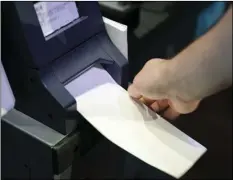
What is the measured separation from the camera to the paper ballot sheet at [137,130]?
81 centimetres

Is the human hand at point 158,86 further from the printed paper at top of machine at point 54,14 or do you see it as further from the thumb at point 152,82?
the printed paper at top of machine at point 54,14

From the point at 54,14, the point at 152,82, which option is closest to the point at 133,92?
the point at 152,82

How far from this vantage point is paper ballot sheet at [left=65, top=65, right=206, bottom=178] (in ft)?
2.67

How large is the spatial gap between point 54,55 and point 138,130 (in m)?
0.19

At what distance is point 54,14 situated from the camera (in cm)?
85

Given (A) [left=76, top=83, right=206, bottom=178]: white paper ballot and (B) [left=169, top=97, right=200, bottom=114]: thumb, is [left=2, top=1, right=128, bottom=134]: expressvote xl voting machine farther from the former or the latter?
(B) [left=169, top=97, right=200, bottom=114]: thumb

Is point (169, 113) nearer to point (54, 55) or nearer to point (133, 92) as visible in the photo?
point (133, 92)

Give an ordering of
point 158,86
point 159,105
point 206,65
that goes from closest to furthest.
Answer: point 206,65
point 158,86
point 159,105

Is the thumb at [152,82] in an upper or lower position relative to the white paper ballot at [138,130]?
upper

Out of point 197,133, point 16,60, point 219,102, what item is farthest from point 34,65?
point 219,102

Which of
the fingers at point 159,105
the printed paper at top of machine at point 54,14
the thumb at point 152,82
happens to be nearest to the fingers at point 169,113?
the fingers at point 159,105

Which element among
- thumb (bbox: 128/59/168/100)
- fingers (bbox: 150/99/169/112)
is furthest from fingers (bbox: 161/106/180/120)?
thumb (bbox: 128/59/168/100)

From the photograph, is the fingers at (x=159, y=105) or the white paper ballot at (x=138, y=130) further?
the fingers at (x=159, y=105)

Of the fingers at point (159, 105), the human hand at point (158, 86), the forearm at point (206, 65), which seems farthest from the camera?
the fingers at point (159, 105)
